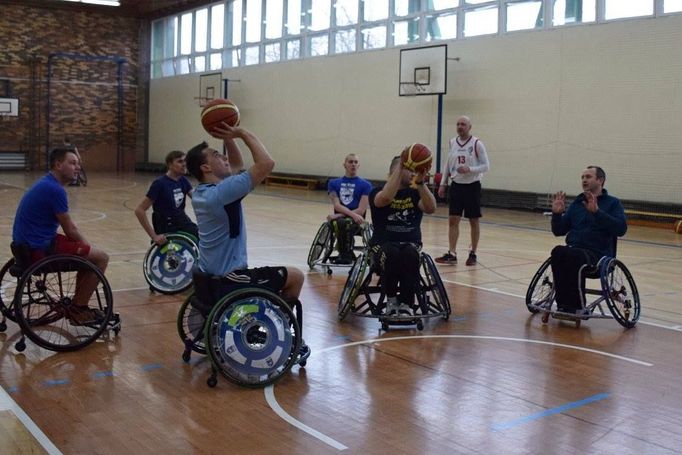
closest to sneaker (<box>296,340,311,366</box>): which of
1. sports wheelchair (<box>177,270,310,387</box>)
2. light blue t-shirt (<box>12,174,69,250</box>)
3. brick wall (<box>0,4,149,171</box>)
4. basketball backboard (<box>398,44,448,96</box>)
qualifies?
sports wheelchair (<box>177,270,310,387</box>)

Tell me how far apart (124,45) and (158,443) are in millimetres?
24155

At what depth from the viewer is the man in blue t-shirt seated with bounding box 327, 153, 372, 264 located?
7148 mm

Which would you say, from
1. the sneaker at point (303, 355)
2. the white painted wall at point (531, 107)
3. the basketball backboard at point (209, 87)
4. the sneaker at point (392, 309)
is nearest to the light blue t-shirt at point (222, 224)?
the sneaker at point (303, 355)

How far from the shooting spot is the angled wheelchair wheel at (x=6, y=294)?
4.57 metres

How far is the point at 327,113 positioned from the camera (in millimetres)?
18578

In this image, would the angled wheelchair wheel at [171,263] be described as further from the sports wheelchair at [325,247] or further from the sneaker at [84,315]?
the sports wheelchair at [325,247]

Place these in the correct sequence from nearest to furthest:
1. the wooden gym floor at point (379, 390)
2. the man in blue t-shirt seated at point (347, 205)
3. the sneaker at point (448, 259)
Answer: the wooden gym floor at point (379, 390)
the man in blue t-shirt seated at point (347, 205)
the sneaker at point (448, 259)

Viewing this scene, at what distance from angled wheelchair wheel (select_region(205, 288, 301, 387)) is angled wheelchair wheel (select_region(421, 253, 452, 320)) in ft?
5.02

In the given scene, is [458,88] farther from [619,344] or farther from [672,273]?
[619,344]

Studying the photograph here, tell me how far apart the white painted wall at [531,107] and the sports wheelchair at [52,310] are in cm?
989

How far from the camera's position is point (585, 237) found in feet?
17.1

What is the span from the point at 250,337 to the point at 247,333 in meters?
0.03

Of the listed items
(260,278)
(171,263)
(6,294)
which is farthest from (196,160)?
(6,294)

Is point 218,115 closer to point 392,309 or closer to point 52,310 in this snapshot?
point 52,310
